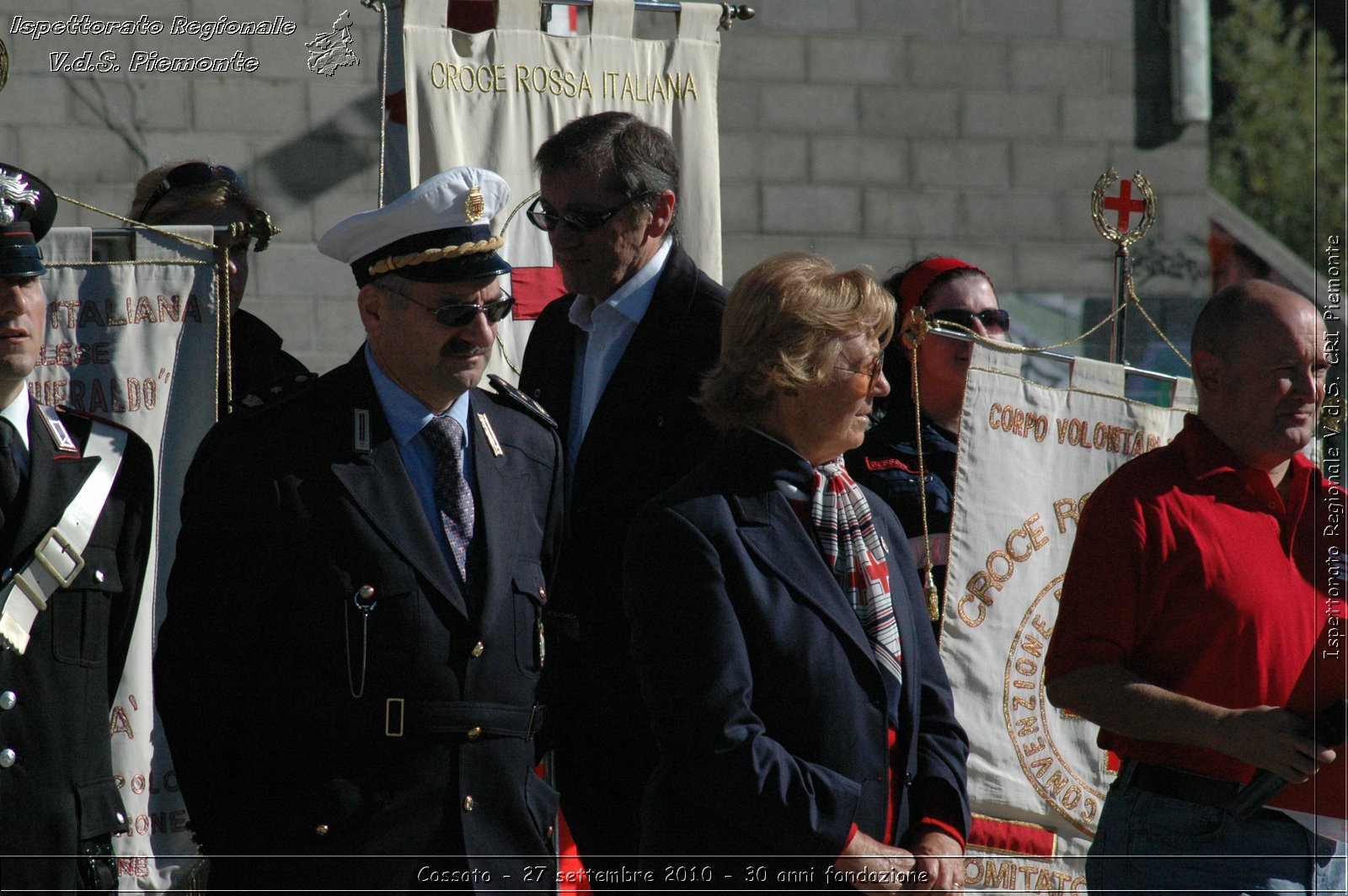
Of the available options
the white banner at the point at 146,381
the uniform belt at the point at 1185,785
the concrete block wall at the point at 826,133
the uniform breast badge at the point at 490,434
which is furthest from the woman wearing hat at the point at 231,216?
the concrete block wall at the point at 826,133

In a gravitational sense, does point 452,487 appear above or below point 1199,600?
above

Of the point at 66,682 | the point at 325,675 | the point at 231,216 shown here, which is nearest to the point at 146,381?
the point at 231,216

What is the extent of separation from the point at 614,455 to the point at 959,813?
1.06 metres

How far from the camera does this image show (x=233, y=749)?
262 centimetres

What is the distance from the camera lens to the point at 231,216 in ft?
13.0

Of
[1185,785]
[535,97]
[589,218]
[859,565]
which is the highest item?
[535,97]

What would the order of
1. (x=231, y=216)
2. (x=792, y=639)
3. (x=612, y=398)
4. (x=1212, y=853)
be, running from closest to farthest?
(x=792, y=639) < (x=1212, y=853) < (x=612, y=398) < (x=231, y=216)

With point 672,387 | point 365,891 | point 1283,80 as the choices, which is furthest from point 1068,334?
point 1283,80

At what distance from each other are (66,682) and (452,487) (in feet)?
2.77

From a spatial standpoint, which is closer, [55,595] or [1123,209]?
[55,595]

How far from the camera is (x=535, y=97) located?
4.47 metres

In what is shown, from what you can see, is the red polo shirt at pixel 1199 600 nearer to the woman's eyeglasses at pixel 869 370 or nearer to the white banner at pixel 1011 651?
the woman's eyeglasses at pixel 869 370

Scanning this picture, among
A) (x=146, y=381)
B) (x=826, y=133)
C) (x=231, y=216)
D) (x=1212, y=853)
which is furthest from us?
(x=826, y=133)

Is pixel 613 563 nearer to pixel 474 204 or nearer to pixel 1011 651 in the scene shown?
pixel 474 204
